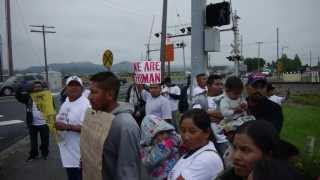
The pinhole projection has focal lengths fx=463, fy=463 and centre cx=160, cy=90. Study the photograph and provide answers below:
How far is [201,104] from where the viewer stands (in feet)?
19.2

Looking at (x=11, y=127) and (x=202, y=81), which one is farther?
(x=11, y=127)

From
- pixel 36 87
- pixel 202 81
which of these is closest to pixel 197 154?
pixel 202 81

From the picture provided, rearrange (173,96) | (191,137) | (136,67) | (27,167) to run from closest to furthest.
→ (191,137)
(136,67)
(27,167)
(173,96)

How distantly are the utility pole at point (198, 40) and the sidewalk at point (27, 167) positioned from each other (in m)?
3.13

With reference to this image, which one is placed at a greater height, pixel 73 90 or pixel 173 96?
pixel 73 90

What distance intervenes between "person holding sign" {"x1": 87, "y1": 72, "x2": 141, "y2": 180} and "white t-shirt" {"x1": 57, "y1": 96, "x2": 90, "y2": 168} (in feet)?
6.27

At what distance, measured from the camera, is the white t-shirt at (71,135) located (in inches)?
209

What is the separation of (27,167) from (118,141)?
6.62 meters

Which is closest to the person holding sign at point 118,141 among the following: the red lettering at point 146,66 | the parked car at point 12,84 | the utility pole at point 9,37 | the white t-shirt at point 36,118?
the red lettering at point 146,66

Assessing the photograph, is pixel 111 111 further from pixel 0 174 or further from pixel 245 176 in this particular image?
pixel 0 174

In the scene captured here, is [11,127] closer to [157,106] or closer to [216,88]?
[157,106]

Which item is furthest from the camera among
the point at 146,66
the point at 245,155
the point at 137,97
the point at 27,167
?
the point at 137,97

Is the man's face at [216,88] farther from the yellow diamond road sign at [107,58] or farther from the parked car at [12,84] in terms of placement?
the parked car at [12,84]

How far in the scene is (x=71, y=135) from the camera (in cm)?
542
